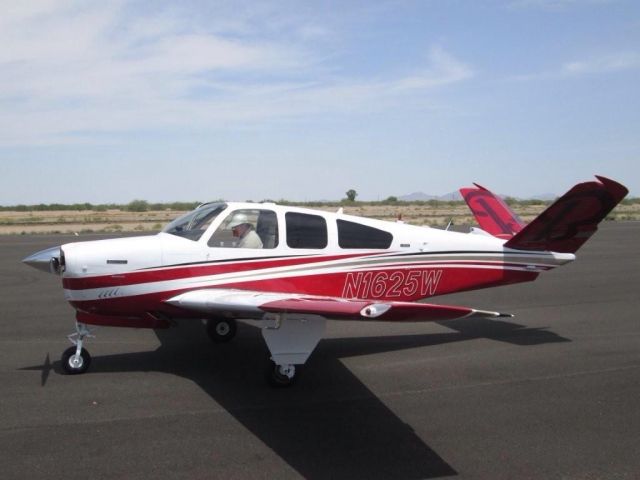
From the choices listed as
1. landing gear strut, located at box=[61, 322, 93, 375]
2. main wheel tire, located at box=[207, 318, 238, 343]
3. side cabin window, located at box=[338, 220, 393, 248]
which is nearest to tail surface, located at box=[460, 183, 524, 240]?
side cabin window, located at box=[338, 220, 393, 248]

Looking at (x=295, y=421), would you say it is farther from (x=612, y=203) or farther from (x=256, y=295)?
(x=612, y=203)

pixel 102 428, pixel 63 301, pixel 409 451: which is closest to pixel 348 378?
pixel 409 451

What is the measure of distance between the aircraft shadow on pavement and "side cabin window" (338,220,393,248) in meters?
1.47

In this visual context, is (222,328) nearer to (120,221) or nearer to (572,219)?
(572,219)

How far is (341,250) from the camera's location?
7594 mm

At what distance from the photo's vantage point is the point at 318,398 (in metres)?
6.26

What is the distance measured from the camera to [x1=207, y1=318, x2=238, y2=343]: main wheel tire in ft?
27.8

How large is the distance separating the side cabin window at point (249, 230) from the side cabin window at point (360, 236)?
0.88 metres

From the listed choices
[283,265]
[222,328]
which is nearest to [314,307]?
[283,265]

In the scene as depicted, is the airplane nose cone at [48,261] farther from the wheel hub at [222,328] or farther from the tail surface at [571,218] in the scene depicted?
the tail surface at [571,218]

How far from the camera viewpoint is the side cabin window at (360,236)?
25.2 ft

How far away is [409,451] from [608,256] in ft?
56.8

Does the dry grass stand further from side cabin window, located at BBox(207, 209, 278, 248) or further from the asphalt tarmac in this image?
side cabin window, located at BBox(207, 209, 278, 248)

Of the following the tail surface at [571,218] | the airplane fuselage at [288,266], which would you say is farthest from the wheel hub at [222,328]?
the tail surface at [571,218]
